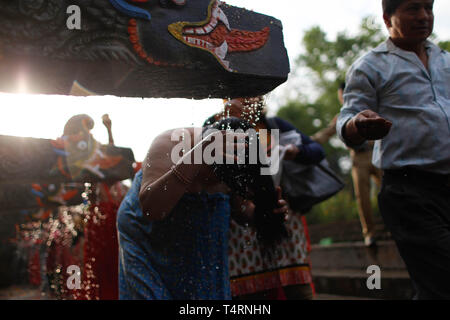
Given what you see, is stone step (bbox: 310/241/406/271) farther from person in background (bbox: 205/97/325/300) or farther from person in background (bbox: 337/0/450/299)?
person in background (bbox: 337/0/450/299)

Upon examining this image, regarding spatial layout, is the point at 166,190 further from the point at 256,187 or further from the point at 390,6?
the point at 390,6

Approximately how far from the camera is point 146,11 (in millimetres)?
1464

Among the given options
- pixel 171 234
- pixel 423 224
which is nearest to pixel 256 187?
pixel 171 234

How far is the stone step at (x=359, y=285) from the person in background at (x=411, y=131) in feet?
5.56

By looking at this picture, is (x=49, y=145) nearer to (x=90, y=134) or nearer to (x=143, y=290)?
(x=90, y=134)

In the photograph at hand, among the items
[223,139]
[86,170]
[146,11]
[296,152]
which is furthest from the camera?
[86,170]

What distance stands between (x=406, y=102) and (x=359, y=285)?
2.69 m

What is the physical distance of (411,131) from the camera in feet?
7.27

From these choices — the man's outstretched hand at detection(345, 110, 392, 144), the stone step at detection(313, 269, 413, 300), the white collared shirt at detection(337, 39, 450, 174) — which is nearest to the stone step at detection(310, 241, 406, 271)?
the stone step at detection(313, 269, 413, 300)

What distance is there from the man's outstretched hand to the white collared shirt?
159mm

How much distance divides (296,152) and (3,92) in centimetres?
220

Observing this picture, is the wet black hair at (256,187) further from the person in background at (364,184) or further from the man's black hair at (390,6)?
the person in background at (364,184)

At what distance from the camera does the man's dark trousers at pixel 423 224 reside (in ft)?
6.83

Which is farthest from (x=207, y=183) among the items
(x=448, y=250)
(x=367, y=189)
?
(x=367, y=189)
